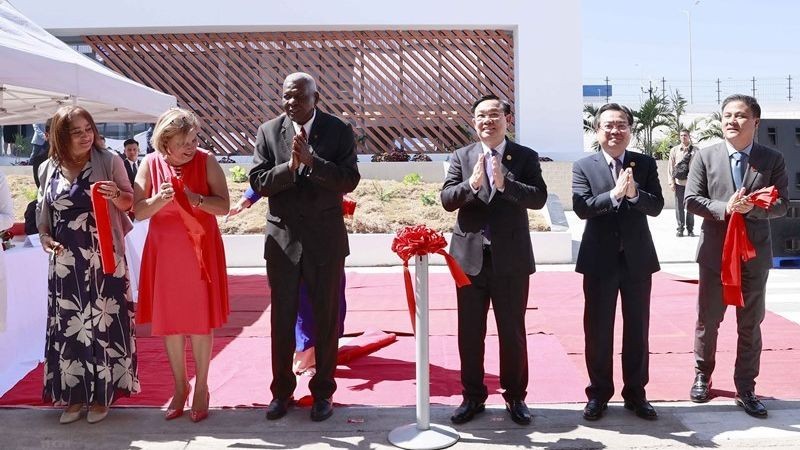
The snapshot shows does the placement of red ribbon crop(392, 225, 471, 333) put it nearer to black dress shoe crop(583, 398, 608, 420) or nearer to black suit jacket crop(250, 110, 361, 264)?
black suit jacket crop(250, 110, 361, 264)

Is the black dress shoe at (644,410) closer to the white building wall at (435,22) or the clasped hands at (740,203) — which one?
the clasped hands at (740,203)

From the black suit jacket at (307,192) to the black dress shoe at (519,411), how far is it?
3.67ft

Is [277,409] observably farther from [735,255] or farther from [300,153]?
[735,255]

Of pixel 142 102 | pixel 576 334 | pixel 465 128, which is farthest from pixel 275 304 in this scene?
pixel 465 128

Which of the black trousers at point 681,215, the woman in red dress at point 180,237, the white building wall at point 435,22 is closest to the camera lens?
the woman in red dress at point 180,237

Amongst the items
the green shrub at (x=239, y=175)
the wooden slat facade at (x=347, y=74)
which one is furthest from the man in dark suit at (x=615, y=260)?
the wooden slat facade at (x=347, y=74)

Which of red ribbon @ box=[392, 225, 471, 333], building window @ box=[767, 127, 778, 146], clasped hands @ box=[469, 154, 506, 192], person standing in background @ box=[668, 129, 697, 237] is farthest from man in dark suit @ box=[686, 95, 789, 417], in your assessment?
person standing in background @ box=[668, 129, 697, 237]

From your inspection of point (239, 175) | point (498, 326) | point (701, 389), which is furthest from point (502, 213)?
point (239, 175)

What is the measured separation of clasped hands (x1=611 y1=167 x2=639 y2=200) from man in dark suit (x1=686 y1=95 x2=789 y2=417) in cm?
53

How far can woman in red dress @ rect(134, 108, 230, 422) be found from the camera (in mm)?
3586

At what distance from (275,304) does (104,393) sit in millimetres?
943

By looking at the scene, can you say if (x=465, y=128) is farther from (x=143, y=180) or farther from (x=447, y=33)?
(x=143, y=180)

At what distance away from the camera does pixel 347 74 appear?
18.7 meters

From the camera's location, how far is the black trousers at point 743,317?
376 cm
